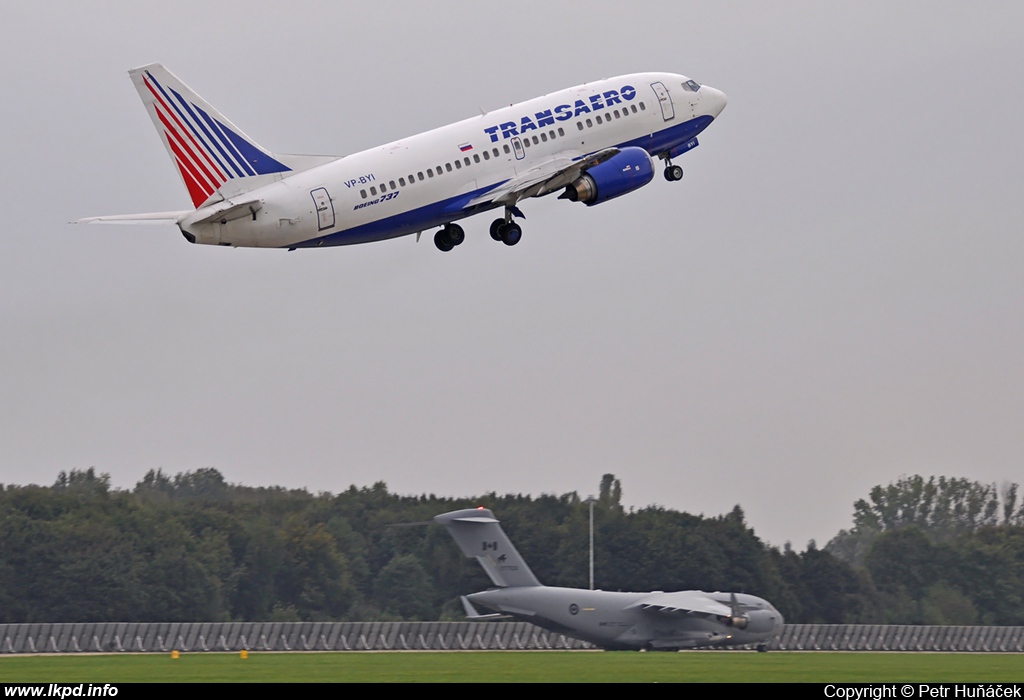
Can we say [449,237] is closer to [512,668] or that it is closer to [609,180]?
[609,180]

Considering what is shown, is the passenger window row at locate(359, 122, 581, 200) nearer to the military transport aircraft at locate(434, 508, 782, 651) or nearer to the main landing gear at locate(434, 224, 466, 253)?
the main landing gear at locate(434, 224, 466, 253)

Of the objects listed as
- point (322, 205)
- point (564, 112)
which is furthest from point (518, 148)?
point (322, 205)

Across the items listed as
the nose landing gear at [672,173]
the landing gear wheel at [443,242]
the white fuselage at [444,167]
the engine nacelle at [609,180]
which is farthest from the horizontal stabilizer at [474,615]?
the nose landing gear at [672,173]

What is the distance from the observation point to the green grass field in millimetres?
60375

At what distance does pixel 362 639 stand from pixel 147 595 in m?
21.8

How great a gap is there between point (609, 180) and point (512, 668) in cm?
1970

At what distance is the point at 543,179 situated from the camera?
6669 centimetres

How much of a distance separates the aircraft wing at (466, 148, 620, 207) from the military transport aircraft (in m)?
18.0

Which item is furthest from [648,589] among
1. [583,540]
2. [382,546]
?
[382,546]

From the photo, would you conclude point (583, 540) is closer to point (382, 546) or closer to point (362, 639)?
point (382, 546)

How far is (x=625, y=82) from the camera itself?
7269 centimetres

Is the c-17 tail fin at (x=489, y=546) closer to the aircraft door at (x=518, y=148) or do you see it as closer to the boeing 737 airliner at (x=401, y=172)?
the boeing 737 airliner at (x=401, y=172)
